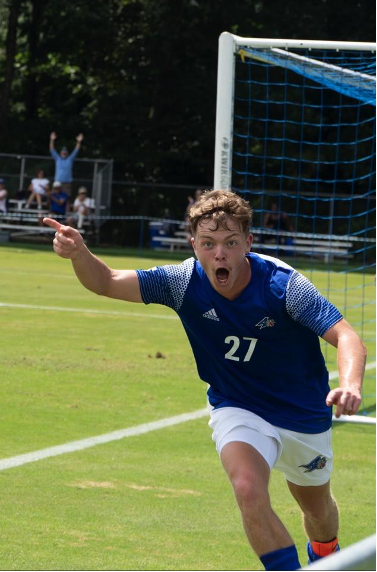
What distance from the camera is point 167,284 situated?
5055mm

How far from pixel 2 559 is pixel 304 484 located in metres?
1.50

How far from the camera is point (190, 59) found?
4153cm

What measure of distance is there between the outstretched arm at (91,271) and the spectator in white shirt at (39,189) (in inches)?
1107

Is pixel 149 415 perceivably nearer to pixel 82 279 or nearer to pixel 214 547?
pixel 214 547

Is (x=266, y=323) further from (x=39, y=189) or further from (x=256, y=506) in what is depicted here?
(x=39, y=189)

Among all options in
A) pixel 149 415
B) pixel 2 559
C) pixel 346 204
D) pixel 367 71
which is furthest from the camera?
pixel 346 204

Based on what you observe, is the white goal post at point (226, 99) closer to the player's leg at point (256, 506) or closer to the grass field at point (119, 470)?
the grass field at point (119, 470)


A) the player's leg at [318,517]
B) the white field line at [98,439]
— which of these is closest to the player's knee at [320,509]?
the player's leg at [318,517]

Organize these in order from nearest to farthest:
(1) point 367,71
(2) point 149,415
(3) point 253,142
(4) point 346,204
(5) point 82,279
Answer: (5) point 82,279 → (2) point 149,415 → (1) point 367,71 → (4) point 346,204 → (3) point 253,142

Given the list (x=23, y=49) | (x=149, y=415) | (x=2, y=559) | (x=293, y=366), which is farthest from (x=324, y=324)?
(x=23, y=49)

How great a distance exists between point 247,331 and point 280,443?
52cm

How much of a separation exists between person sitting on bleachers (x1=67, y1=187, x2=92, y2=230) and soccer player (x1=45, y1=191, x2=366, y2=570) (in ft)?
89.6

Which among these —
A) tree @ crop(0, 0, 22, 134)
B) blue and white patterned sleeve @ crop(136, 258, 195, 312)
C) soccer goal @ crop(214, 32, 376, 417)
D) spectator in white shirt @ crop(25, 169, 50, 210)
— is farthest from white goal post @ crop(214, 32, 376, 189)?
tree @ crop(0, 0, 22, 134)

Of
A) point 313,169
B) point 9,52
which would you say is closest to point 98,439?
point 313,169
